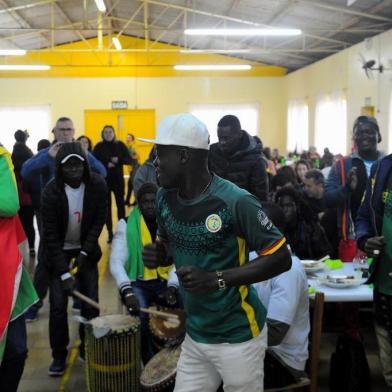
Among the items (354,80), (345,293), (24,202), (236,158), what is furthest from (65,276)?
(354,80)

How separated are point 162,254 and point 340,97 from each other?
Result: 14.2 metres

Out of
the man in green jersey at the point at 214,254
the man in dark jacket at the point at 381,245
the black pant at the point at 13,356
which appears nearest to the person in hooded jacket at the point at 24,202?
the black pant at the point at 13,356

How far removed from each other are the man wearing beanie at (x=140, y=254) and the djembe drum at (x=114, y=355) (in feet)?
1.08

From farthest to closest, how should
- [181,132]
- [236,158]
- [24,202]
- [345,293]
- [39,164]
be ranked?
1. [24,202]
2. [39,164]
3. [236,158]
4. [345,293]
5. [181,132]

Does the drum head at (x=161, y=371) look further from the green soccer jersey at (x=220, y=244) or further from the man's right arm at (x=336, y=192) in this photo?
the man's right arm at (x=336, y=192)

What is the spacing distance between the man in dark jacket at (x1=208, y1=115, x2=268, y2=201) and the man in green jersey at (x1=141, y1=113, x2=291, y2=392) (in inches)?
96.2

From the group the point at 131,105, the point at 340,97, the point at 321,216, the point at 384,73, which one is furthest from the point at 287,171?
the point at 131,105

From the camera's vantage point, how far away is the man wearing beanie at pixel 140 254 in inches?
144

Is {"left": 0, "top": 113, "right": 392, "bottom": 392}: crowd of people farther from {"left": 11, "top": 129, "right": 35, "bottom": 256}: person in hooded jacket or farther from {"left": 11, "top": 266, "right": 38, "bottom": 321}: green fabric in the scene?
{"left": 11, "top": 129, "right": 35, "bottom": 256}: person in hooded jacket

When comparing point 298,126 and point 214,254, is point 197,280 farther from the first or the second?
point 298,126

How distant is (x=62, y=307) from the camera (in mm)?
3908

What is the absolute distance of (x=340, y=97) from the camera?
51.1 feet

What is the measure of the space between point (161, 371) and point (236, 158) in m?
2.16

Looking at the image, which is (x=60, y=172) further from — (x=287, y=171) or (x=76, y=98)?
(x=76, y=98)
